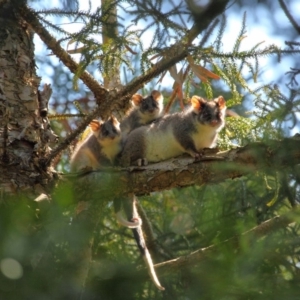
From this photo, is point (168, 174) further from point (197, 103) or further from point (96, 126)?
point (96, 126)

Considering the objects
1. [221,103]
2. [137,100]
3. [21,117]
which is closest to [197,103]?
[221,103]

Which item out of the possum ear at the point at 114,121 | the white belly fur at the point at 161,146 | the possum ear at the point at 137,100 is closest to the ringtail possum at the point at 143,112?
the possum ear at the point at 137,100

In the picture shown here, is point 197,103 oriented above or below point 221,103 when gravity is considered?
above

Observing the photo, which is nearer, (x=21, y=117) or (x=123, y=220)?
(x=21, y=117)

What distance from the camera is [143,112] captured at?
691 cm

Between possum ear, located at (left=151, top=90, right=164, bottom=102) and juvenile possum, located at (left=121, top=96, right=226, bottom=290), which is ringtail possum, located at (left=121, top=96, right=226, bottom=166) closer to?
juvenile possum, located at (left=121, top=96, right=226, bottom=290)

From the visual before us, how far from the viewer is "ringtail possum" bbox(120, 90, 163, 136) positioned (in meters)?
6.90

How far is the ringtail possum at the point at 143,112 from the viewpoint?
22.6 feet

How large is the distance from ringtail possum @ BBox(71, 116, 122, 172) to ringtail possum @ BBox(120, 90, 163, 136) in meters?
0.41

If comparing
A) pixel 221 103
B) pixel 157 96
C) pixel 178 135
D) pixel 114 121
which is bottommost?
pixel 178 135

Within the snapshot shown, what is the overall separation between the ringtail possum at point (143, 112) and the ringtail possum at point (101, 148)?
0.41 metres

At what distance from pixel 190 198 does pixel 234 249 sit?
4.70 metres

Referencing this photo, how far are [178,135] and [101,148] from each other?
Result: 2.96ft

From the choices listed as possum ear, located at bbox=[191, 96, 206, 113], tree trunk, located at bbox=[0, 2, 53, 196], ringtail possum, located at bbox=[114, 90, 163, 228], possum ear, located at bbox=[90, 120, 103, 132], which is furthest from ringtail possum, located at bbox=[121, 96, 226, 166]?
tree trunk, located at bbox=[0, 2, 53, 196]
